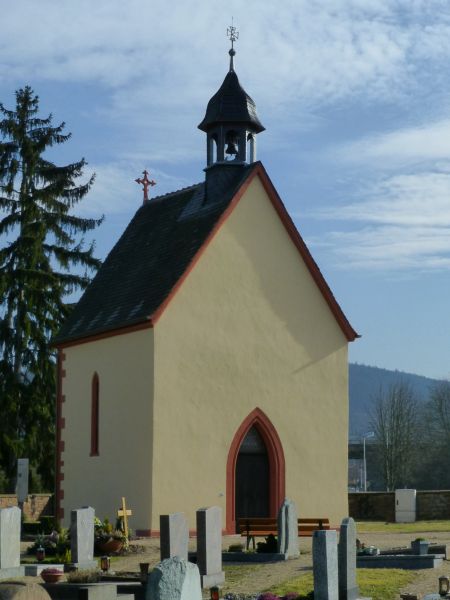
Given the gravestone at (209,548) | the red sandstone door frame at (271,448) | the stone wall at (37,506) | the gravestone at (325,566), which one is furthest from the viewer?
the stone wall at (37,506)

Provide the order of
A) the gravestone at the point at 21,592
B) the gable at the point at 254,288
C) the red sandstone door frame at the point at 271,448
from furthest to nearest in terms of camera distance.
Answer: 1. the red sandstone door frame at the point at 271,448
2. the gable at the point at 254,288
3. the gravestone at the point at 21,592

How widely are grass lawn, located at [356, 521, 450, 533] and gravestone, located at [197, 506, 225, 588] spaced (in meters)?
12.3

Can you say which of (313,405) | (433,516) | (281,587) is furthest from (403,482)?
(281,587)

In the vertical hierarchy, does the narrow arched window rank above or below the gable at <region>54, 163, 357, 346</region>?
below

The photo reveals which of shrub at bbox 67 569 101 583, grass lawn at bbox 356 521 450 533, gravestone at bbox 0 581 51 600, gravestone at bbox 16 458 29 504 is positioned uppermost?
gravestone at bbox 16 458 29 504

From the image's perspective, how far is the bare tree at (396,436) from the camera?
7744 cm

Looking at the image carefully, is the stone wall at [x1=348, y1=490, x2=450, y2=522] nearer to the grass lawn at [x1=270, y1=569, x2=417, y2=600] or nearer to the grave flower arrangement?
the grave flower arrangement

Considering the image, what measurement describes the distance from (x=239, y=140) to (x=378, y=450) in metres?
51.7

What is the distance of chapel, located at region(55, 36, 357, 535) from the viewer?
30.4 meters

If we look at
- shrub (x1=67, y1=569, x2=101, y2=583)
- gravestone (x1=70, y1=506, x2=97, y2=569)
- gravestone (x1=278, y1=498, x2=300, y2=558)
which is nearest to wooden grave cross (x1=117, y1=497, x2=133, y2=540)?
gravestone (x1=70, y1=506, x2=97, y2=569)

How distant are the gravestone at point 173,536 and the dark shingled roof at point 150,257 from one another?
9202mm

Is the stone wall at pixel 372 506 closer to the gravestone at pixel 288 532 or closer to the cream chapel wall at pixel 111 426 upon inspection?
the cream chapel wall at pixel 111 426

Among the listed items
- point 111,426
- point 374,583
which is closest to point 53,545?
point 111,426

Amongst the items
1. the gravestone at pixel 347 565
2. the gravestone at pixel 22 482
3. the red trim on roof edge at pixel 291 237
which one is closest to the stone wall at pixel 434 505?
the red trim on roof edge at pixel 291 237
